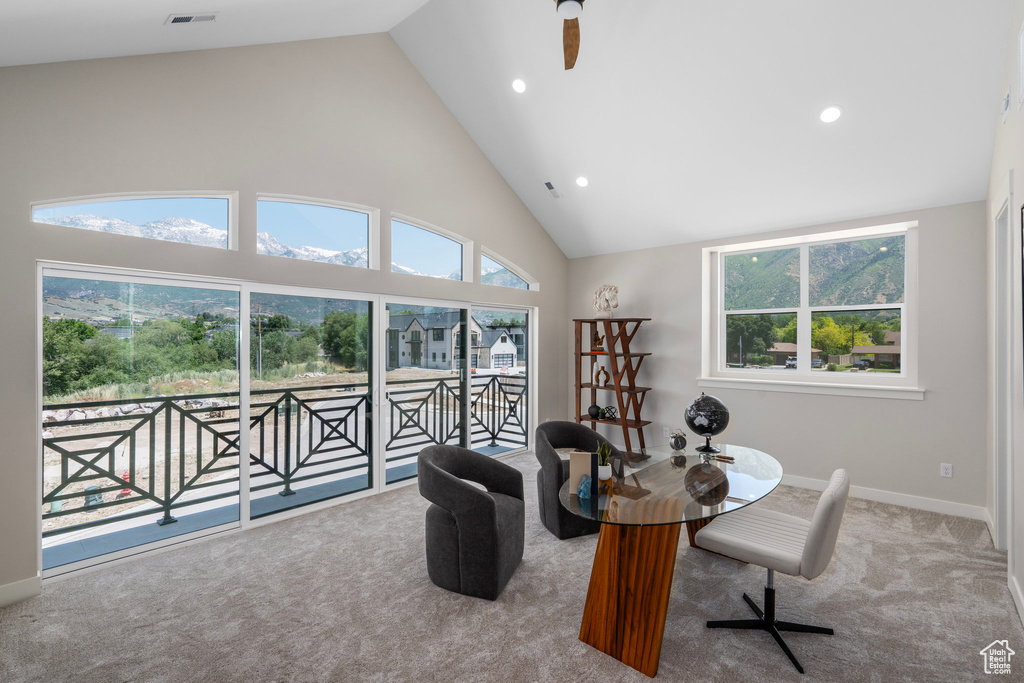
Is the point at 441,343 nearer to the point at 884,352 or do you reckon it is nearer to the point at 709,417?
the point at 709,417

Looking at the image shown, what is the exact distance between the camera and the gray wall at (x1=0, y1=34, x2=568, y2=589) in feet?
8.63

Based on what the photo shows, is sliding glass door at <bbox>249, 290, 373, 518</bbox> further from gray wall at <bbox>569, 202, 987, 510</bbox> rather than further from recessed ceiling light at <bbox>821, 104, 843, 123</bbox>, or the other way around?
recessed ceiling light at <bbox>821, 104, 843, 123</bbox>

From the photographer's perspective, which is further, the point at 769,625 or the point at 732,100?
the point at 732,100

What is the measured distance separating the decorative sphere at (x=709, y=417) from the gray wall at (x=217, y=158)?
9.13 feet

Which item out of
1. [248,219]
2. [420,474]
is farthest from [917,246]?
[248,219]

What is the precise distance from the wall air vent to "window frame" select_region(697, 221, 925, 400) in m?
4.65

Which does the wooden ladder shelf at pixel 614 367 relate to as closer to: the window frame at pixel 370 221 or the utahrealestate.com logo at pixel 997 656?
the window frame at pixel 370 221

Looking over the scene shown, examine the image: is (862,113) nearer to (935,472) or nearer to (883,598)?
(935,472)

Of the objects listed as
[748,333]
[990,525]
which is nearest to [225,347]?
[748,333]

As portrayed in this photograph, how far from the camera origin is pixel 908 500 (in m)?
4.03

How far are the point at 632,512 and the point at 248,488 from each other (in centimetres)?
297


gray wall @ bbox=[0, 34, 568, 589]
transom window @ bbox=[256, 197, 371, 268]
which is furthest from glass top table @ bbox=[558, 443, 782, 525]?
transom window @ bbox=[256, 197, 371, 268]

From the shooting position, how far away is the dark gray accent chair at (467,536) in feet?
8.72

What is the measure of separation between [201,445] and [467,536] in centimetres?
217
